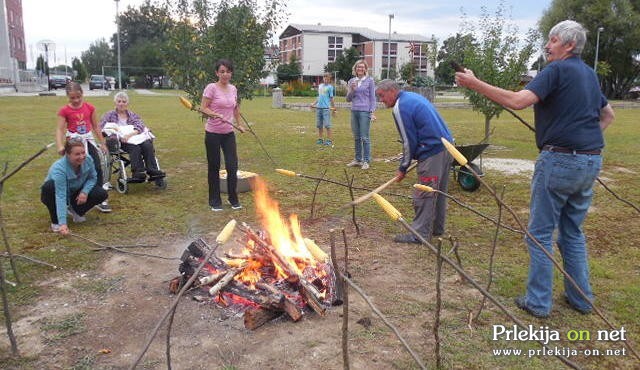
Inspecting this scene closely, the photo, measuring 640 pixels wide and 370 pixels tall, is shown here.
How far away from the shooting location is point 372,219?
6320 millimetres

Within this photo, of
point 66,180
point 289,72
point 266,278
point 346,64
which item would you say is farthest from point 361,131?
point 346,64

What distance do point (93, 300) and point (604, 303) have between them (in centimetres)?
414

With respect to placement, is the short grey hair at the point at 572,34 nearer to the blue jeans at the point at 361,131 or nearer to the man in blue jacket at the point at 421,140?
the man in blue jacket at the point at 421,140

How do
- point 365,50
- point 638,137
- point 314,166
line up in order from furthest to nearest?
1. point 365,50
2. point 638,137
3. point 314,166

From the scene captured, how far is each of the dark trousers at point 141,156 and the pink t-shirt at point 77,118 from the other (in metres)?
1.03

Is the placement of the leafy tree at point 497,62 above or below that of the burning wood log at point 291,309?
above

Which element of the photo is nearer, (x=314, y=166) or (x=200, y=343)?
(x=200, y=343)

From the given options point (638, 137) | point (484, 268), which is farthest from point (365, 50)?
point (484, 268)

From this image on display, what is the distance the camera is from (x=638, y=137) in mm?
15602

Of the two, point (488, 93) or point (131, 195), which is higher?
point (488, 93)

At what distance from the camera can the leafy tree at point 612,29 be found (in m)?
42.4

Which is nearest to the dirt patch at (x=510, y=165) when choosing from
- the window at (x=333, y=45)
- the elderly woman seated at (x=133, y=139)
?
the elderly woman seated at (x=133, y=139)

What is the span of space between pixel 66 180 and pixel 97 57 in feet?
278

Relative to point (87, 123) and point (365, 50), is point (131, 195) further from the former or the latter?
point (365, 50)
